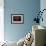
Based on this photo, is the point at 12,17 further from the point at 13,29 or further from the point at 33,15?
the point at 33,15

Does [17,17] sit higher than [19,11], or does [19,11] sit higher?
[19,11]

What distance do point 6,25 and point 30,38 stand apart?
234 centimetres

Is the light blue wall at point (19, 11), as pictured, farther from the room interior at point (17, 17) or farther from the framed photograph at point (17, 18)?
the framed photograph at point (17, 18)

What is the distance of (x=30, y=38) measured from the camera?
3.37 metres

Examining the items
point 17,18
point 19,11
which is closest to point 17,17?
point 17,18

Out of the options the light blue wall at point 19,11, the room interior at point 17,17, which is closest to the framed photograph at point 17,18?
the room interior at point 17,17

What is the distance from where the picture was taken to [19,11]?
555cm

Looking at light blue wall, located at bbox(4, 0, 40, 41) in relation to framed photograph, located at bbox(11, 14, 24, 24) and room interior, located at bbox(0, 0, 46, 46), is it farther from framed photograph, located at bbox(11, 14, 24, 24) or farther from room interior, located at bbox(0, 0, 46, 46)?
framed photograph, located at bbox(11, 14, 24, 24)

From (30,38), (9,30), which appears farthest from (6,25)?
(30,38)

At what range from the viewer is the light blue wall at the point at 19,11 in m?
5.52

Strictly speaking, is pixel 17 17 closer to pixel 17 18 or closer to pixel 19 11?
pixel 17 18

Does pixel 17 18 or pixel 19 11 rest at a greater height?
pixel 19 11

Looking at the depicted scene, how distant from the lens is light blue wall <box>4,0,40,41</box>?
5.52 meters

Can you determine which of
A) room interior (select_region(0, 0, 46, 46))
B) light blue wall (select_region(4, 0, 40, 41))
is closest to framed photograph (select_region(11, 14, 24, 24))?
room interior (select_region(0, 0, 46, 46))
